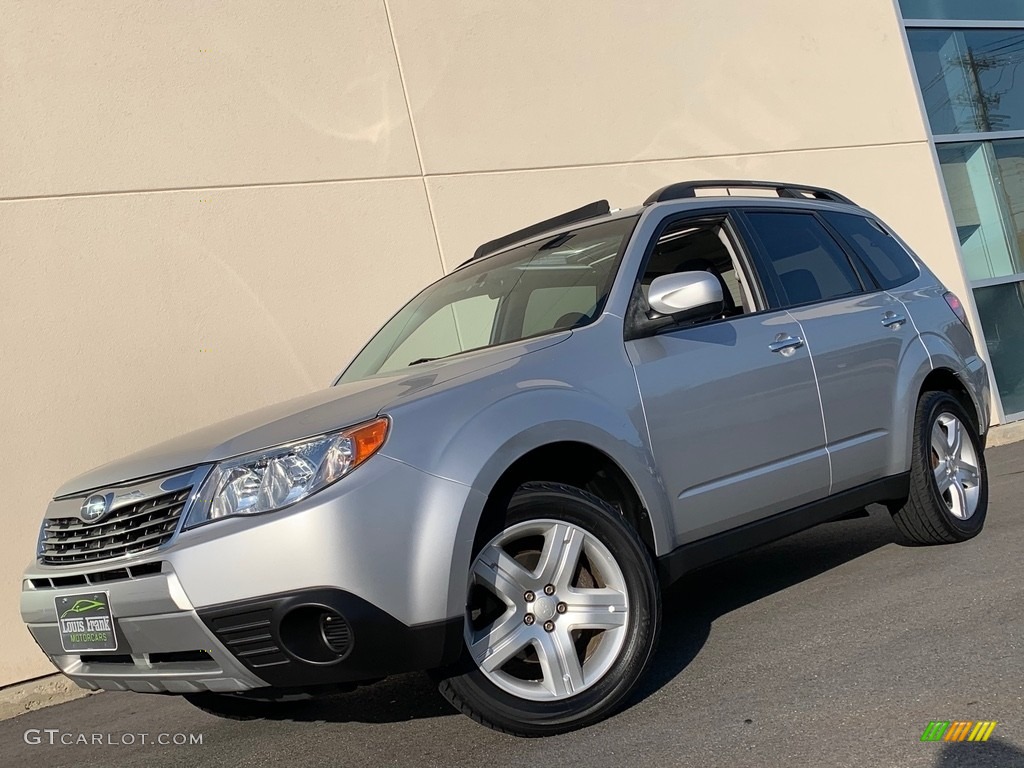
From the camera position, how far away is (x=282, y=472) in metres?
2.96

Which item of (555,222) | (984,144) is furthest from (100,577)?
(984,144)

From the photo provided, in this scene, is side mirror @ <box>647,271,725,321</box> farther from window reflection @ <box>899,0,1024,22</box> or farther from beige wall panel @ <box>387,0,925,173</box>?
window reflection @ <box>899,0,1024,22</box>

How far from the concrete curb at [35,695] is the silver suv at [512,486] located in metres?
2.03

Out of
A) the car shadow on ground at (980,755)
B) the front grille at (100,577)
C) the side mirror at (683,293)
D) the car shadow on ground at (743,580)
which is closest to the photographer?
the car shadow on ground at (980,755)

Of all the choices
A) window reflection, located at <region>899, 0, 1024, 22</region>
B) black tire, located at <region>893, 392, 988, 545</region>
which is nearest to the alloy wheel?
black tire, located at <region>893, 392, 988, 545</region>

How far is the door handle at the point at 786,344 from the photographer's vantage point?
423 centimetres

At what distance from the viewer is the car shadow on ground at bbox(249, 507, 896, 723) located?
12.7 ft

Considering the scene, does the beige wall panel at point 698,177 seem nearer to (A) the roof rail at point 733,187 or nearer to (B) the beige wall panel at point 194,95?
(B) the beige wall panel at point 194,95

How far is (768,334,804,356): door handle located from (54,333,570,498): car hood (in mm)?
1006

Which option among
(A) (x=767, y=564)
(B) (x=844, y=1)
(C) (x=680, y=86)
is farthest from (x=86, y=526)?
(B) (x=844, y=1)

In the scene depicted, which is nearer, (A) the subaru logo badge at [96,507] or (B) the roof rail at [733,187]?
(A) the subaru logo badge at [96,507]

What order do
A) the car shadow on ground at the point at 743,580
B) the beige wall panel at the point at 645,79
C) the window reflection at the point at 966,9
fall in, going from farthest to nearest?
the window reflection at the point at 966,9 < the beige wall panel at the point at 645,79 < the car shadow on ground at the point at 743,580

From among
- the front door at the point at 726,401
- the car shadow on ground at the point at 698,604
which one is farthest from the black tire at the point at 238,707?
the front door at the point at 726,401

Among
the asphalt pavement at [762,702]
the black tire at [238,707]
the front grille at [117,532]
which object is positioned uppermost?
the front grille at [117,532]
